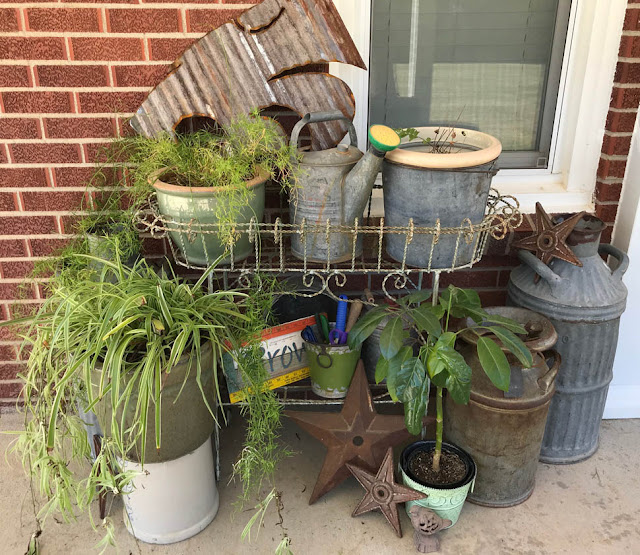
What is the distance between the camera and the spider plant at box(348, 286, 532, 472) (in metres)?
1.84

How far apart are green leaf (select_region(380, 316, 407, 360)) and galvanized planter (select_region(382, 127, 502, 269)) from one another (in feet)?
0.74

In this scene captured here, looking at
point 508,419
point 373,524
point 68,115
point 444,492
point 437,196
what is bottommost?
point 373,524

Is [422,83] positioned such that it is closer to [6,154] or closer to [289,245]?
[289,245]

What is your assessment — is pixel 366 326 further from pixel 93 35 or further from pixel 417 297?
pixel 93 35

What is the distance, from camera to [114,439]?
1.67m

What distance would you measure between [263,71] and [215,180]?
0.45m

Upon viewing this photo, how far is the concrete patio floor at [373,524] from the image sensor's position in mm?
1988

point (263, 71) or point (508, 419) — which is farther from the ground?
point (263, 71)

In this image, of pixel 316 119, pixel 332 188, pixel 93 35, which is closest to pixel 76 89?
pixel 93 35

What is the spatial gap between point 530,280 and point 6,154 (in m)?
1.89

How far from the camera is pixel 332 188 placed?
6.27ft

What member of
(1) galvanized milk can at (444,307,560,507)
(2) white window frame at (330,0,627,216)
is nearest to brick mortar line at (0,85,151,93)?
(2) white window frame at (330,0,627,216)

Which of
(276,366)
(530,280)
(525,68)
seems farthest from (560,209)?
→ (276,366)

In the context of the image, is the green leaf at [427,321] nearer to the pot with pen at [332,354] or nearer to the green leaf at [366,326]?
the green leaf at [366,326]
